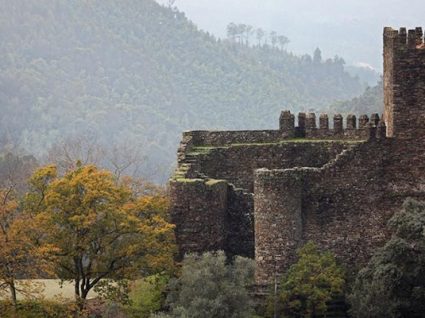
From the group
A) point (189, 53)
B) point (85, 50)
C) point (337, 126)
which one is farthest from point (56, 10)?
point (337, 126)

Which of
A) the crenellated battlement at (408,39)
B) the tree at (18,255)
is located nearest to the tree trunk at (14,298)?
the tree at (18,255)

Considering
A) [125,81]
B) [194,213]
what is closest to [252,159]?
[194,213]

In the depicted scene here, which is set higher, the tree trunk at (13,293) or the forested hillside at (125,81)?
the forested hillside at (125,81)

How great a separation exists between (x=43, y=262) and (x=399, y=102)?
41.4 feet

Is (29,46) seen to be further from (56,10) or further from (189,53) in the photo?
(189,53)

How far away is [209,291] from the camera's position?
34.2 metres

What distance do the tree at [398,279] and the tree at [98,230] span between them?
6167mm

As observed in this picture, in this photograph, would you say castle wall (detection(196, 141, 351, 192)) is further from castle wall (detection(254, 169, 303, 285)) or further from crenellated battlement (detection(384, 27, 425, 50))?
crenellated battlement (detection(384, 27, 425, 50))

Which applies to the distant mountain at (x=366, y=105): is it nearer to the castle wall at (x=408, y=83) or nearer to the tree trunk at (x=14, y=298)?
the castle wall at (x=408, y=83)

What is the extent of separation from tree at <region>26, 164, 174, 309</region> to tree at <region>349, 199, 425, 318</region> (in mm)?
6167

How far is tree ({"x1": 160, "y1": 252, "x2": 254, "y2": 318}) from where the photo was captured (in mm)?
33781

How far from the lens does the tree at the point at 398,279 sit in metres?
34.4

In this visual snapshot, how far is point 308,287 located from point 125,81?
141112 mm

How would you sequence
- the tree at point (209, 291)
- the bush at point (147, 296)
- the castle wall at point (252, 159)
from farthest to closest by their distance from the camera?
the castle wall at point (252, 159) → the bush at point (147, 296) → the tree at point (209, 291)
